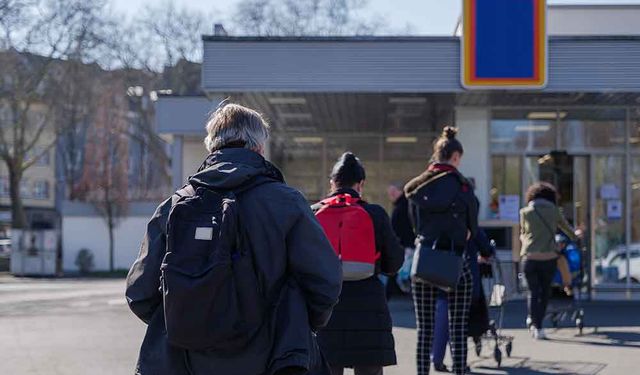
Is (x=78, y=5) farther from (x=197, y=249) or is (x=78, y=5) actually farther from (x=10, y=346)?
(x=197, y=249)

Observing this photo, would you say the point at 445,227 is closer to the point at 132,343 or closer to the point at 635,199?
the point at 132,343

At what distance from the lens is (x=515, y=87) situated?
1328 cm

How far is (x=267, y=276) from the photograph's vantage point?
11.4ft

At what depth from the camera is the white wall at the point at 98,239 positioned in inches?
1422

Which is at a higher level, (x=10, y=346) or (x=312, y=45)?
(x=312, y=45)

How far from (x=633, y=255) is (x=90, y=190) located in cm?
2974

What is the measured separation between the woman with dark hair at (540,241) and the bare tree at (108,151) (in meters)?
27.9

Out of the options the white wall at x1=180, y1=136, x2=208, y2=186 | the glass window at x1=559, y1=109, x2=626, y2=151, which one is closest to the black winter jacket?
the glass window at x1=559, y1=109, x2=626, y2=151

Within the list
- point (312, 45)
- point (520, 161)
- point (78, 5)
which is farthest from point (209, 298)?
point (78, 5)

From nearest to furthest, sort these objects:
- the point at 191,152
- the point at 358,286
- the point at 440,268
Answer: the point at 358,286, the point at 440,268, the point at 191,152

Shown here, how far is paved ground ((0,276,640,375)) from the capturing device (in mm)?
8766

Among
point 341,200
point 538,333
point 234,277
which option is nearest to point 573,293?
point 538,333

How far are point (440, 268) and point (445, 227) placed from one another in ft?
1.09

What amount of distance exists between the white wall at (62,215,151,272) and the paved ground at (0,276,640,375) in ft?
68.8
